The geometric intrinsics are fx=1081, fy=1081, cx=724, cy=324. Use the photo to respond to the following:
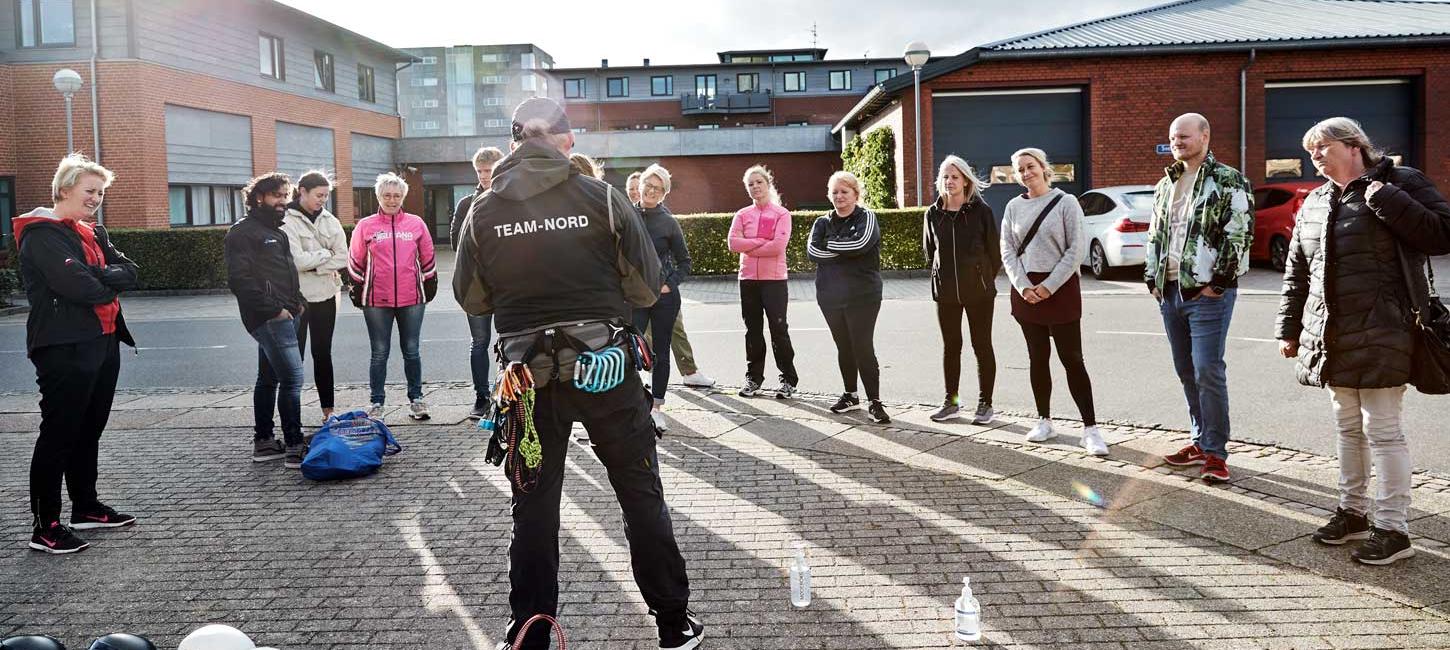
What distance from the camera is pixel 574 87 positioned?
59.0 m

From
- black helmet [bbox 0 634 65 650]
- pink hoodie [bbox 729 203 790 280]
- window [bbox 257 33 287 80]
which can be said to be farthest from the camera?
window [bbox 257 33 287 80]

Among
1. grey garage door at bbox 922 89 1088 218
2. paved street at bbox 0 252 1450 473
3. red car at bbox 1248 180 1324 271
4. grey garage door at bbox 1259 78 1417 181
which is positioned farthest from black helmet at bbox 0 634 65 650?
grey garage door at bbox 1259 78 1417 181

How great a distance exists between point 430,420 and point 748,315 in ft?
8.54

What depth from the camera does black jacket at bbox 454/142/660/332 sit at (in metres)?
3.40

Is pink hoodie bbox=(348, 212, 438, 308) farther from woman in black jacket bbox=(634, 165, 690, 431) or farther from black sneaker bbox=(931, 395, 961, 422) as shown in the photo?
black sneaker bbox=(931, 395, 961, 422)

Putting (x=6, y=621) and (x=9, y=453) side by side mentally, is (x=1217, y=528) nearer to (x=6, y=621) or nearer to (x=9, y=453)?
(x=6, y=621)

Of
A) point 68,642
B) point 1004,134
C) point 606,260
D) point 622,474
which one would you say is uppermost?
point 1004,134

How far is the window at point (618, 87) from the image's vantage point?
2340 inches

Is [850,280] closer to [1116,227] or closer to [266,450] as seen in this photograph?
[266,450]

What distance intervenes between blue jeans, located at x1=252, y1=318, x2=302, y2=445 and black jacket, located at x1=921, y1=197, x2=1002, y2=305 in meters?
4.11

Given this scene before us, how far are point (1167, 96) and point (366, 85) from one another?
1028 inches

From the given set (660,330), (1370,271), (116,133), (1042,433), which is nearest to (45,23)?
(116,133)

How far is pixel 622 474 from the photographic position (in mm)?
3568

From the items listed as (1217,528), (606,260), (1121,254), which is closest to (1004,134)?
(1121,254)
